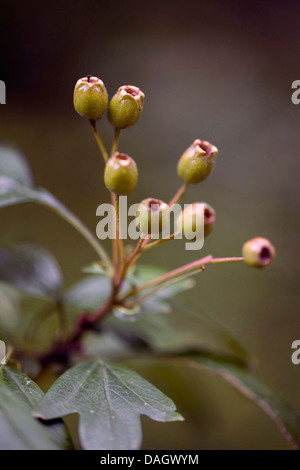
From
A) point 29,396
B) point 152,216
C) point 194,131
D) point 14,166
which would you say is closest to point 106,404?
point 29,396

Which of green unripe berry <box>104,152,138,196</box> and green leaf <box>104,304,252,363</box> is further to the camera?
green leaf <box>104,304,252,363</box>

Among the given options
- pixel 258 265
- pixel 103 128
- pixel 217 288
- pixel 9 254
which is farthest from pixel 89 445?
pixel 103 128

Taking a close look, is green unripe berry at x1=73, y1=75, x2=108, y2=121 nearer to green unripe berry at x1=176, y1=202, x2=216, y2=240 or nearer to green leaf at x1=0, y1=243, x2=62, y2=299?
green unripe berry at x1=176, y1=202, x2=216, y2=240

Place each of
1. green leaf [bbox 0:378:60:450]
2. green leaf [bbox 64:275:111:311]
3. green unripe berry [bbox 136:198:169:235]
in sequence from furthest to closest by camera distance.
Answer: green leaf [bbox 64:275:111:311], green unripe berry [bbox 136:198:169:235], green leaf [bbox 0:378:60:450]

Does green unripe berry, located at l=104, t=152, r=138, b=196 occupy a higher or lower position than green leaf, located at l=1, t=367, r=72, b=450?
higher

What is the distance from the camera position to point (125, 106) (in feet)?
1.57

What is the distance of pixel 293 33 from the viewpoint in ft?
7.41

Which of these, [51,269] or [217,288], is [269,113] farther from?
[51,269]

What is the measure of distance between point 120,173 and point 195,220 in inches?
3.8

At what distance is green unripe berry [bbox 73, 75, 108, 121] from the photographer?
1.57ft

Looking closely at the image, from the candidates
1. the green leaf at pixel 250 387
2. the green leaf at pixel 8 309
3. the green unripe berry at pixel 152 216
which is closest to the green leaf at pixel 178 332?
the green leaf at pixel 250 387

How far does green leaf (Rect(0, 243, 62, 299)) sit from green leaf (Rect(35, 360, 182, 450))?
225 mm

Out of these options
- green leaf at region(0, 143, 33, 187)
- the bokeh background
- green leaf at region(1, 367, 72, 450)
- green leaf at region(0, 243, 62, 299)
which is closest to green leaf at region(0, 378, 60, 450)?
green leaf at region(1, 367, 72, 450)

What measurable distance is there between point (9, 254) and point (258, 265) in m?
0.39
